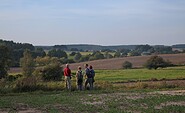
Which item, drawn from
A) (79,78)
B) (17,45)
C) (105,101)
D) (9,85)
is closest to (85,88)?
(79,78)

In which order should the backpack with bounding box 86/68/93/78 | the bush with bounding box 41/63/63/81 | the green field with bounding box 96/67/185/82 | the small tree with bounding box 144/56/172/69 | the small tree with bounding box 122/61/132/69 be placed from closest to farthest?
the backpack with bounding box 86/68/93/78 → the green field with bounding box 96/67/185/82 → the bush with bounding box 41/63/63/81 → the small tree with bounding box 144/56/172/69 → the small tree with bounding box 122/61/132/69

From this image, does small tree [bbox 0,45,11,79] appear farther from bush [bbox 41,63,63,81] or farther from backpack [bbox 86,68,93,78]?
backpack [bbox 86,68,93,78]

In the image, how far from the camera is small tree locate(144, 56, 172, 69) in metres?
68.6

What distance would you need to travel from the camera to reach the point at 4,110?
15.0 metres

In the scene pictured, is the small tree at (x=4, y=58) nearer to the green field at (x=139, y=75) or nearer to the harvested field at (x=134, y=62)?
the green field at (x=139, y=75)

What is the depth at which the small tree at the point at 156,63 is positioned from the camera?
68.6 meters

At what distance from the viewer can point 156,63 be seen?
6994 centimetres

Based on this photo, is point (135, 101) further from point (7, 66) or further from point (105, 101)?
point (7, 66)

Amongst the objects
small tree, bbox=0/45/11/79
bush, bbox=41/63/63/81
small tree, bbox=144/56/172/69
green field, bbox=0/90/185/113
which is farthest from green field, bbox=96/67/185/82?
green field, bbox=0/90/185/113

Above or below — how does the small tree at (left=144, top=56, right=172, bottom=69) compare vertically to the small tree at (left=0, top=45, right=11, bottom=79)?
below

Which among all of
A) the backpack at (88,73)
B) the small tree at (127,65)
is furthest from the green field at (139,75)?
the backpack at (88,73)

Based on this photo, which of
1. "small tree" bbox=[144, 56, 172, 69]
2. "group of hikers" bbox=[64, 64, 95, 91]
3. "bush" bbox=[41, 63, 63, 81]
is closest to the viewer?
"group of hikers" bbox=[64, 64, 95, 91]

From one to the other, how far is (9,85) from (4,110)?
903cm

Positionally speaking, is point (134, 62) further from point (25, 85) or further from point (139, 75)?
point (25, 85)
